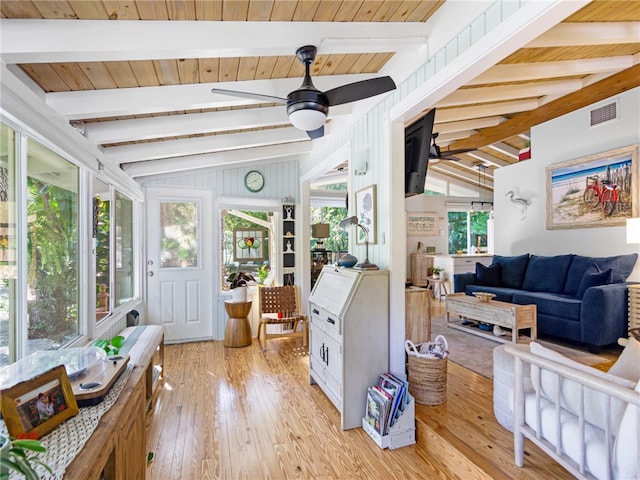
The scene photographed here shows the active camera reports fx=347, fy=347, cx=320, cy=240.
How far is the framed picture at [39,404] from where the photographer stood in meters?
1.05

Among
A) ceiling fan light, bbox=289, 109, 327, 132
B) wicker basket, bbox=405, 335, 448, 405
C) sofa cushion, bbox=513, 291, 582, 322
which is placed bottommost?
wicker basket, bbox=405, 335, 448, 405

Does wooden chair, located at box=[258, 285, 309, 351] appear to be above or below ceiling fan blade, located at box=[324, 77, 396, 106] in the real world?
below

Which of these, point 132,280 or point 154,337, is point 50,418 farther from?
point 132,280

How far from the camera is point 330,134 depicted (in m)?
3.98

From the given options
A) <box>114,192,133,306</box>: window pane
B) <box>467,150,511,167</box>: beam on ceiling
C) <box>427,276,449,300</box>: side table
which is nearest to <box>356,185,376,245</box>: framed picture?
<box>114,192,133,306</box>: window pane

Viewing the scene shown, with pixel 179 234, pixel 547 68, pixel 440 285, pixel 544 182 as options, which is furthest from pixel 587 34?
pixel 440 285

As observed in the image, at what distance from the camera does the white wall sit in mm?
4430

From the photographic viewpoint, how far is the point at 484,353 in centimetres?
390

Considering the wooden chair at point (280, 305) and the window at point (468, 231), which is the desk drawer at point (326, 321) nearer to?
the wooden chair at point (280, 305)

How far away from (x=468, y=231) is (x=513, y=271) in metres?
4.46

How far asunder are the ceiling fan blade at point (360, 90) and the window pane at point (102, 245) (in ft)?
7.61

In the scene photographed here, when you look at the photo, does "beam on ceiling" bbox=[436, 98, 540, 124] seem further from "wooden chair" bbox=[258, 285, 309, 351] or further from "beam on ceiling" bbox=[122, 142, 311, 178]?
"wooden chair" bbox=[258, 285, 309, 351]

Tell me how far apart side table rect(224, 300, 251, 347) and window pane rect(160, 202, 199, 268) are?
2.86ft

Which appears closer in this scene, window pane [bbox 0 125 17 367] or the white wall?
window pane [bbox 0 125 17 367]
